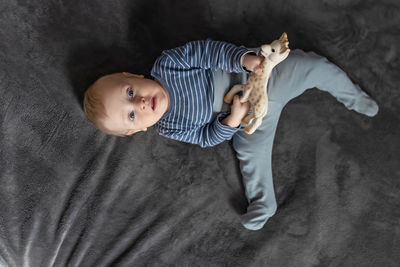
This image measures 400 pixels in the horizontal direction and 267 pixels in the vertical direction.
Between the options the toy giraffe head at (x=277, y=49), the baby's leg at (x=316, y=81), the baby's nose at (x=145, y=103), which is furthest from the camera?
the baby's leg at (x=316, y=81)

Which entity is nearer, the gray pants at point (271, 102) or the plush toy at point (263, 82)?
the plush toy at point (263, 82)

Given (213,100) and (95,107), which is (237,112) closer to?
(213,100)

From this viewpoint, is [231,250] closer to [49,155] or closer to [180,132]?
[180,132]

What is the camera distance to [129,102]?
852 millimetres

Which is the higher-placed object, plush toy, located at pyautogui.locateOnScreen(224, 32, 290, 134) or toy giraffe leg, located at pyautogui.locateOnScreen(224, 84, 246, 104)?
plush toy, located at pyautogui.locateOnScreen(224, 32, 290, 134)

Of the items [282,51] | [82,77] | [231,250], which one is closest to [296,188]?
[231,250]

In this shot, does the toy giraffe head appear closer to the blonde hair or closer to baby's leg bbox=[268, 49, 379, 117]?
baby's leg bbox=[268, 49, 379, 117]

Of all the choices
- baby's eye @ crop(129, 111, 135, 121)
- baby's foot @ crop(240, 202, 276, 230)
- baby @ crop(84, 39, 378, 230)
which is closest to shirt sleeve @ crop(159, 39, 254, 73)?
baby @ crop(84, 39, 378, 230)

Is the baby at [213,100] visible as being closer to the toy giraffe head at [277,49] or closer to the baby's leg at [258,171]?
the baby's leg at [258,171]

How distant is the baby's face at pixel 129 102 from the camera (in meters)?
0.85

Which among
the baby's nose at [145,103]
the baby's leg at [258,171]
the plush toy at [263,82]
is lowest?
the baby's leg at [258,171]

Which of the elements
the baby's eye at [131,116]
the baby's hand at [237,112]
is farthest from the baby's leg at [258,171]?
the baby's eye at [131,116]

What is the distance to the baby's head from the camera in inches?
33.4

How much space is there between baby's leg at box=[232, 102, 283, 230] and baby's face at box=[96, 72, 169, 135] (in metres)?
0.31
